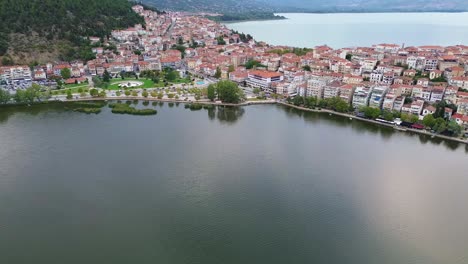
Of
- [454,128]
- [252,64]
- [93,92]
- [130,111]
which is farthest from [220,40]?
[454,128]

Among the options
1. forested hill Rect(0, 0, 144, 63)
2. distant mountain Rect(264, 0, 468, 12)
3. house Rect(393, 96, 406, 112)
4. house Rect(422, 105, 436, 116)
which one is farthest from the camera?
distant mountain Rect(264, 0, 468, 12)

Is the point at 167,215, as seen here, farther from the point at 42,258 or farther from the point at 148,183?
the point at 42,258

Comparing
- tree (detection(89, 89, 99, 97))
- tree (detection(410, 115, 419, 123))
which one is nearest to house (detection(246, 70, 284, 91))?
tree (detection(410, 115, 419, 123))

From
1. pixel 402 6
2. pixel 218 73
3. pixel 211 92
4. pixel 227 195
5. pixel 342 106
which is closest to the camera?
pixel 227 195

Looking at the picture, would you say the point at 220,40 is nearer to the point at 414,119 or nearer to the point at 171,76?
the point at 171,76

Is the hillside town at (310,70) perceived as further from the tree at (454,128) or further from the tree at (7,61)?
the tree at (7,61)

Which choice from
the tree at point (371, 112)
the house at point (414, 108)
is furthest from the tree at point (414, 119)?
the tree at point (371, 112)

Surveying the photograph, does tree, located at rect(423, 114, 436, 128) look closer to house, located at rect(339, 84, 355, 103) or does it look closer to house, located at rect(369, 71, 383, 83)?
house, located at rect(339, 84, 355, 103)
